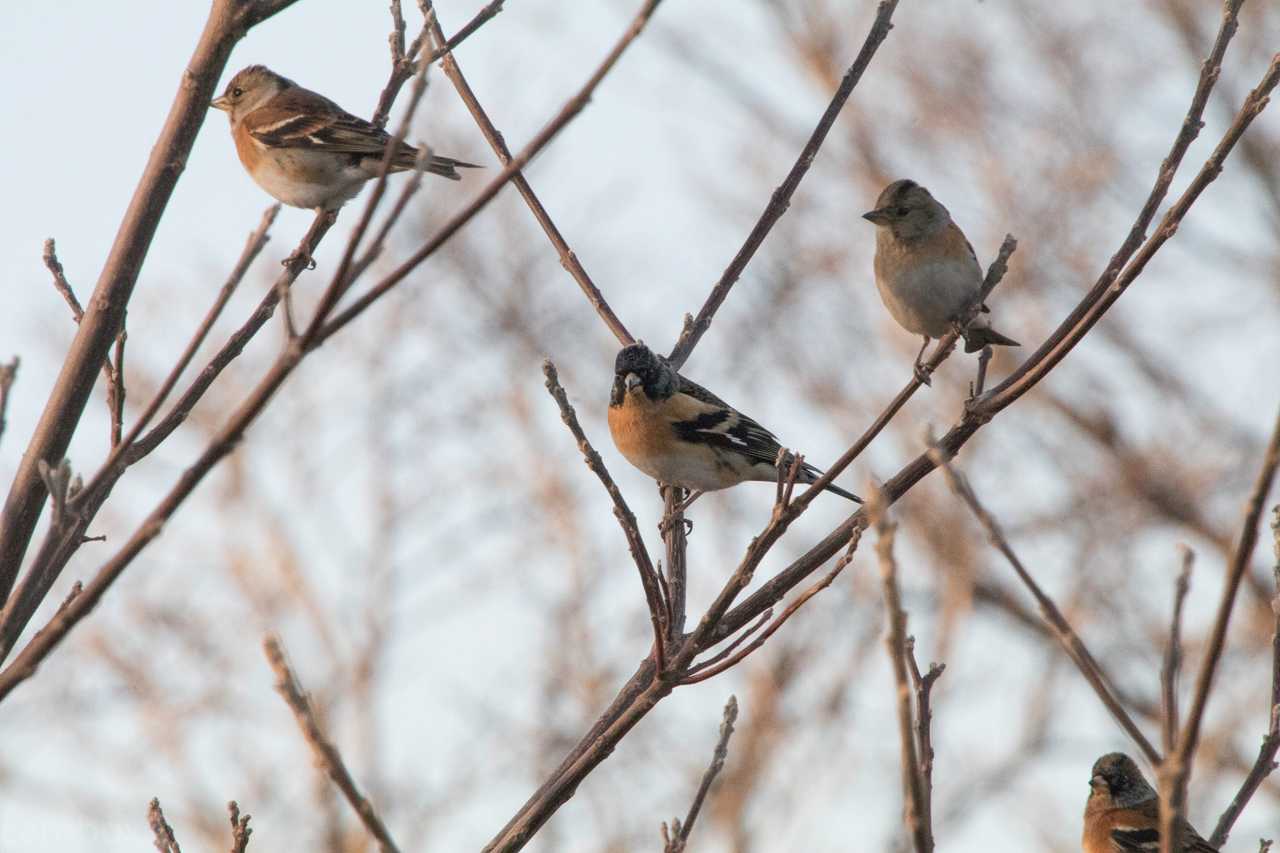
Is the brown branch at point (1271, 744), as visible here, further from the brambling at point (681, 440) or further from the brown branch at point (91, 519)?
the brambling at point (681, 440)

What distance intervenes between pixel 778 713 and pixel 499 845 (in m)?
15.3

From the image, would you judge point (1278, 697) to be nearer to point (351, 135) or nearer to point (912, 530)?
point (351, 135)

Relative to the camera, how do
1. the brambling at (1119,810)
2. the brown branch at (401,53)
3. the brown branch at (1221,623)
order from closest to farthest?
the brown branch at (1221,623), the brown branch at (401,53), the brambling at (1119,810)

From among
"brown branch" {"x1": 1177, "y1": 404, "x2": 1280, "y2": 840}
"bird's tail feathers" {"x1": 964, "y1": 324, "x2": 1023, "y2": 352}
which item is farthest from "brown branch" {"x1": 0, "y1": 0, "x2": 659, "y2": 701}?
"bird's tail feathers" {"x1": 964, "y1": 324, "x2": 1023, "y2": 352}

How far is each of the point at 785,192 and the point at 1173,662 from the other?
7.94ft

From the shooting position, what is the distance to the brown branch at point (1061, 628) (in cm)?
208

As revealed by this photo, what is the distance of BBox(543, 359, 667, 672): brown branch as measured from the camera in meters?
2.94

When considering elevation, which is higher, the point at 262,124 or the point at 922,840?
the point at 262,124

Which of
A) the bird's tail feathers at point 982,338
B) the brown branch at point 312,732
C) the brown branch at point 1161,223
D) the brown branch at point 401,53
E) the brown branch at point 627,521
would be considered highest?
the bird's tail feathers at point 982,338

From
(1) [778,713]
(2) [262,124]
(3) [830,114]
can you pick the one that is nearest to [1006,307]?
(1) [778,713]

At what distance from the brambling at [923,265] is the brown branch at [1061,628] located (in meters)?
3.20

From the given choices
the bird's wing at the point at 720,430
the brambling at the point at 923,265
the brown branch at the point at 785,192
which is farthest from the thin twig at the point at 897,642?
the bird's wing at the point at 720,430

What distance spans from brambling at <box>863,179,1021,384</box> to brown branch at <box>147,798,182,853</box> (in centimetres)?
339

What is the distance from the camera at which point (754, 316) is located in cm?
1817
